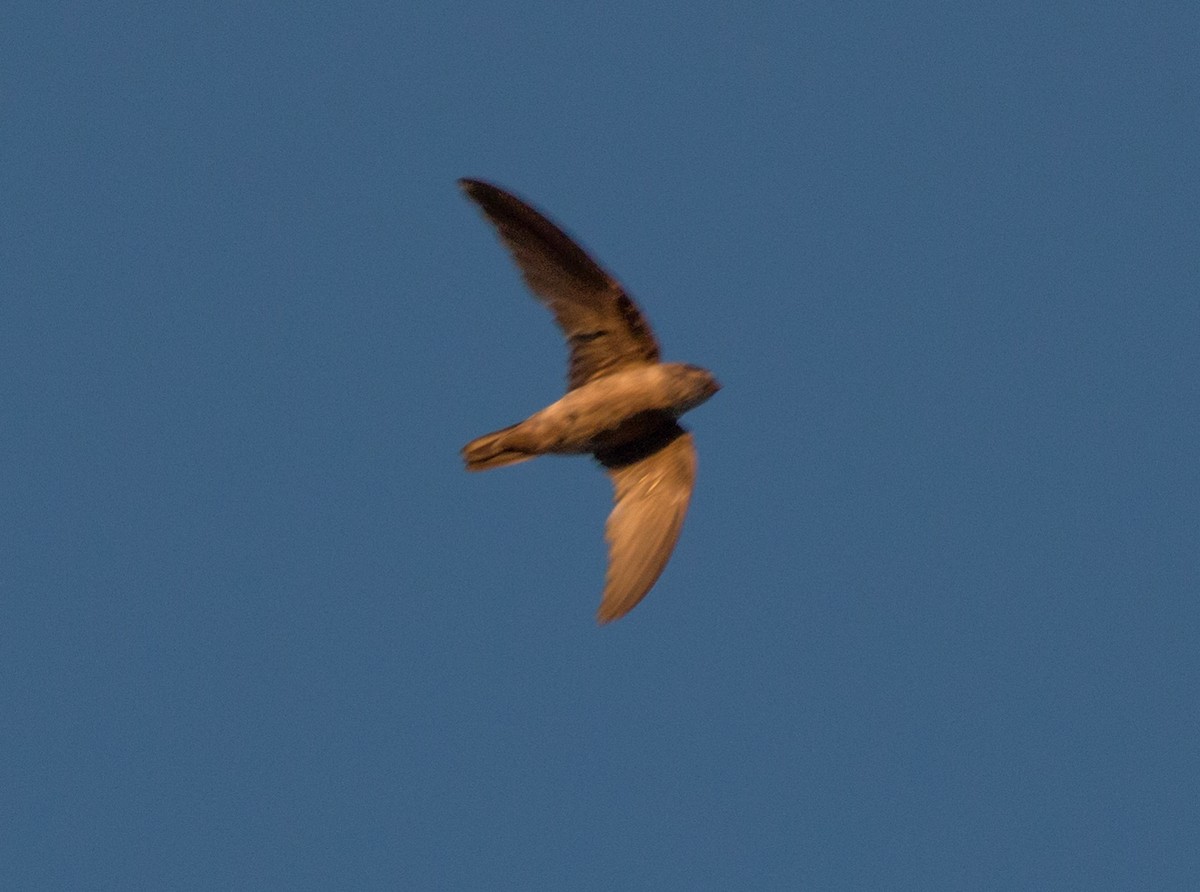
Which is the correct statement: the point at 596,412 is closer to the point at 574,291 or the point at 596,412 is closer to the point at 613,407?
the point at 613,407

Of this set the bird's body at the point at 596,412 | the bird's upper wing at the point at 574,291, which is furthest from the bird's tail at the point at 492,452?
the bird's upper wing at the point at 574,291

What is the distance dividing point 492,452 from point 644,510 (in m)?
0.91

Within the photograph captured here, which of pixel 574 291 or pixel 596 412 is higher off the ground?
pixel 574 291

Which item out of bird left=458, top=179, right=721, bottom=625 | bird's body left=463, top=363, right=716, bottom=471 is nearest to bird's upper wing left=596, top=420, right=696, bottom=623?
bird left=458, top=179, right=721, bottom=625

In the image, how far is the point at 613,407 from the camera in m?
14.3

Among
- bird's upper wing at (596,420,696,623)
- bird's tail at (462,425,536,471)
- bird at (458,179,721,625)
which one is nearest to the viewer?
bird's upper wing at (596,420,696,623)

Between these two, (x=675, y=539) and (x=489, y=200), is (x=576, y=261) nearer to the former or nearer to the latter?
(x=489, y=200)

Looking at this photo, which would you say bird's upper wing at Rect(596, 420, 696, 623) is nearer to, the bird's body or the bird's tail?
the bird's body

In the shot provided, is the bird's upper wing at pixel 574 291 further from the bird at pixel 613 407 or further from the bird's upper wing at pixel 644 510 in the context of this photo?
the bird's upper wing at pixel 644 510

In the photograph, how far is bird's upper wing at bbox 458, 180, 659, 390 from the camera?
14086 millimetres

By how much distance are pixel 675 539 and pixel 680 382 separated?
0.88m

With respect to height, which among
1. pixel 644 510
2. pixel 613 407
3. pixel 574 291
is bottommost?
pixel 644 510

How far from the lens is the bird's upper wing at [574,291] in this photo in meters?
14.1

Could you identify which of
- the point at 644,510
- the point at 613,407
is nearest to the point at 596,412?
the point at 613,407
